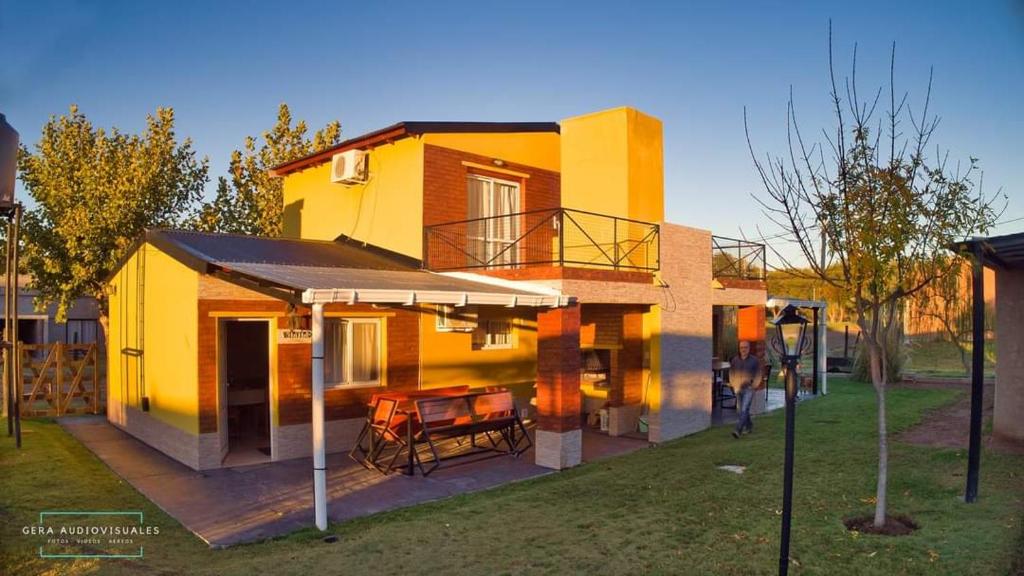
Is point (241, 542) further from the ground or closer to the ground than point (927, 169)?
closer to the ground

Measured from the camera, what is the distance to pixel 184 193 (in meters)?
24.6

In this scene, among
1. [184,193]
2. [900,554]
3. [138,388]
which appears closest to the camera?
[900,554]

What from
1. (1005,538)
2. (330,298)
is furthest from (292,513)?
(1005,538)

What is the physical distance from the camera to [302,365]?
37.5 feet

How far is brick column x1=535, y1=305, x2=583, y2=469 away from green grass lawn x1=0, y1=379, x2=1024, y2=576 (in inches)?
19.9

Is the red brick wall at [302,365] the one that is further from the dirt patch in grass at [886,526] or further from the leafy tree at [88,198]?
the leafy tree at [88,198]

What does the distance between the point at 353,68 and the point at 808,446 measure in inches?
457

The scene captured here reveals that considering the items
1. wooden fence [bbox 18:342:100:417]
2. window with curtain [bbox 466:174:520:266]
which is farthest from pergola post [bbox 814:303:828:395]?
wooden fence [bbox 18:342:100:417]

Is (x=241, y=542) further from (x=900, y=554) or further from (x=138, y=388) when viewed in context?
(x=138, y=388)

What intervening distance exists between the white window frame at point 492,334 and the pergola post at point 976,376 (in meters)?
8.74

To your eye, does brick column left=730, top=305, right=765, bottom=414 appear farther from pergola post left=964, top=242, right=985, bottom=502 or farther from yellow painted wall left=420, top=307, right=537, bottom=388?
pergola post left=964, top=242, right=985, bottom=502

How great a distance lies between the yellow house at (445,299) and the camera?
35.3 ft

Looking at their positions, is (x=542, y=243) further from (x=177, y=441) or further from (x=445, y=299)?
(x=177, y=441)

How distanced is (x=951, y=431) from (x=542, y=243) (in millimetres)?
8463
